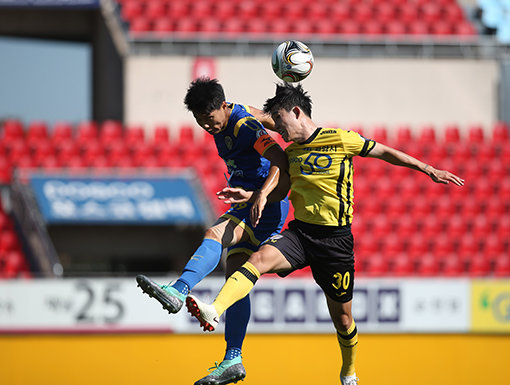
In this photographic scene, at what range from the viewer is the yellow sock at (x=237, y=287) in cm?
510

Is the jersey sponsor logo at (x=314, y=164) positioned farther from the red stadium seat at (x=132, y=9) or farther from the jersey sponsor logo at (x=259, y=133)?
the red stadium seat at (x=132, y=9)

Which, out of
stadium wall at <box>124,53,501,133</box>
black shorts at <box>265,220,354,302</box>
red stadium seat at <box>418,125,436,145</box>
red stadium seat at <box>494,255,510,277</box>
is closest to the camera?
black shorts at <box>265,220,354,302</box>

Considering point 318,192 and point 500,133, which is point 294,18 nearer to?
point 500,133

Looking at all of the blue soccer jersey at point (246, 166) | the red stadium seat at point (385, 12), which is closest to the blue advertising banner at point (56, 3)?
the red stadium seat at point (385, 12)

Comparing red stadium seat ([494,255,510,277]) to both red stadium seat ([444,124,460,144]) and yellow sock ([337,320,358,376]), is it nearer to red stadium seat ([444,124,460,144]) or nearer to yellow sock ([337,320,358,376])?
red stadium seat ([444,124,460,144])

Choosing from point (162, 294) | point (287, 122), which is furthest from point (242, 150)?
point (162, 294)

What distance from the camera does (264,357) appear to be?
29.8 ft

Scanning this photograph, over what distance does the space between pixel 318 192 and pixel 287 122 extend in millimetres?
555

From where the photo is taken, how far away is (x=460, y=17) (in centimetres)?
1662

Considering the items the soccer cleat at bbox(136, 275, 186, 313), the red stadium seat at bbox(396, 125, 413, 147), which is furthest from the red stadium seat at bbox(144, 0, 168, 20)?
the soccer cleat at bbox(136, 275, 186, 313)

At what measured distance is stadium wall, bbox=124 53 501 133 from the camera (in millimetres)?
15133

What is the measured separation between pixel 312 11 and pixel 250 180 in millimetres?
11173

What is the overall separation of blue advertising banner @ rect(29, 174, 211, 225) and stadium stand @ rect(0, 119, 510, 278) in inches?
21.8

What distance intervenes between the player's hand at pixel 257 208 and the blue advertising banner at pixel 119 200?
6.93 metres
